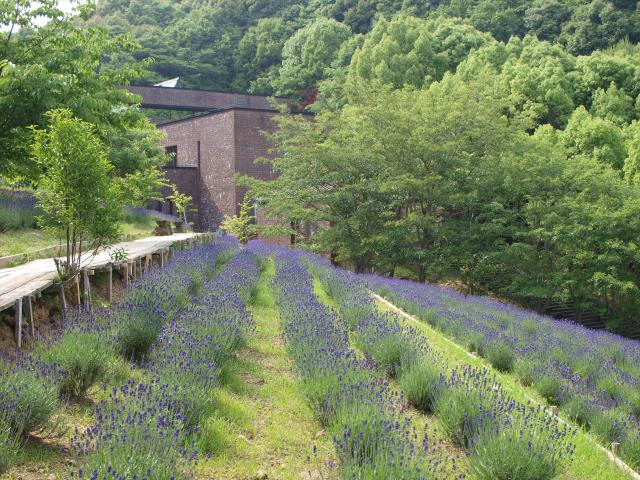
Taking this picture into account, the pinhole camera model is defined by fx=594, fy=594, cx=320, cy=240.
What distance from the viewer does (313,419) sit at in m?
4.41

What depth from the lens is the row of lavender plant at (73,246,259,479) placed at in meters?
2.71

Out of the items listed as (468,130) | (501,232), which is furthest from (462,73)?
(501,232)

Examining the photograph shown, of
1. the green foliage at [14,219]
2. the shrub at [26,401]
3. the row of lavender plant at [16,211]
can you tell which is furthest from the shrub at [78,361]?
the green foliage at [14,219]

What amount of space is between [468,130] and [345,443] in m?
16.4

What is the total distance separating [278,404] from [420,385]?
117 cm

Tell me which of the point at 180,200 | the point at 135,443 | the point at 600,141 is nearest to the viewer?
the point at 135,443

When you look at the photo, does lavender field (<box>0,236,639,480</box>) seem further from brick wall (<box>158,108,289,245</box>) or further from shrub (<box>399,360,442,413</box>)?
brick wall (<box>158,108,289,245</box>)

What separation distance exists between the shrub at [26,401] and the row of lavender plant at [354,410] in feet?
5.46

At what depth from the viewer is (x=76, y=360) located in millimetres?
4082

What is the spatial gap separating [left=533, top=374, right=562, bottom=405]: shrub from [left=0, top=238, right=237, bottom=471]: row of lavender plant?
4.04 meters

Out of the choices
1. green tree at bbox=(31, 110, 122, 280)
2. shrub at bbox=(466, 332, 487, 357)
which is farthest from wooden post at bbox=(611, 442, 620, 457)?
green tree at bbox=(31, 110, 122, 280)

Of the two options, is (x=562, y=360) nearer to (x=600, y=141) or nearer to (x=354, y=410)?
(x=354, y=410)

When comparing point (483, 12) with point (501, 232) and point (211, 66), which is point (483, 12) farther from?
point (501, 232)

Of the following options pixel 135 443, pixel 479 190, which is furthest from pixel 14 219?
pixel 479 190
